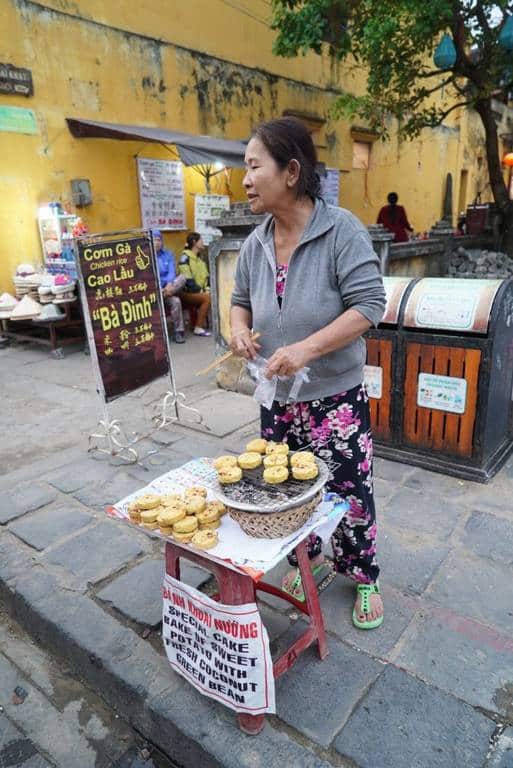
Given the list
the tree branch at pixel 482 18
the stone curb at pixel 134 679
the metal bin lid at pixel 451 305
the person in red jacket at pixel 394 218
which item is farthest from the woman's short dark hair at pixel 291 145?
the person in red jacket at pixel 394 218

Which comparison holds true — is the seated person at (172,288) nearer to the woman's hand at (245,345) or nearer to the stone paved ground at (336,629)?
the stone paved ground at (336,629)

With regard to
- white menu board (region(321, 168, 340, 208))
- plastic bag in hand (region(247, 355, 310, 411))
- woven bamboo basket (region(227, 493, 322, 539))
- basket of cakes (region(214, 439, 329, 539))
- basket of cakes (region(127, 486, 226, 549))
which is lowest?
basket of cakes (region(127, 486, 226, 549))

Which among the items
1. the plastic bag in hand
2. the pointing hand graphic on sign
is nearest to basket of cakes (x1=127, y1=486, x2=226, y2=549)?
the plastic bag in hand

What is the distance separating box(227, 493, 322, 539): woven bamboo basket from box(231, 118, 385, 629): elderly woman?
1.46ft

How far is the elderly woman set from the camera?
1812mm

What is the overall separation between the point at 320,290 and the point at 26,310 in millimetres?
6329

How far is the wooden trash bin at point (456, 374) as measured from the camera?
10.5 ft

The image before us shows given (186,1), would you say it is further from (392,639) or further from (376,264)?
(392,639)

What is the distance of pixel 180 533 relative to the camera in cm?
169

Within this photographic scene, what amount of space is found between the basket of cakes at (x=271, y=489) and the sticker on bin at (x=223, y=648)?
0.93 feet

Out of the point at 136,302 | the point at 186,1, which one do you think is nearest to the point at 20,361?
the point at 136,302

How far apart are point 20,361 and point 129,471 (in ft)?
13.4

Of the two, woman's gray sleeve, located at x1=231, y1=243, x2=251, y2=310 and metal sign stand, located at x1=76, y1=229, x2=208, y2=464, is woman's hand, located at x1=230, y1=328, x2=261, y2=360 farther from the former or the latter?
metal sign stand, located at x1=76, y1=229, x2=208, y2=464

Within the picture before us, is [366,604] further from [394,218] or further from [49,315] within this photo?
[394,218]
